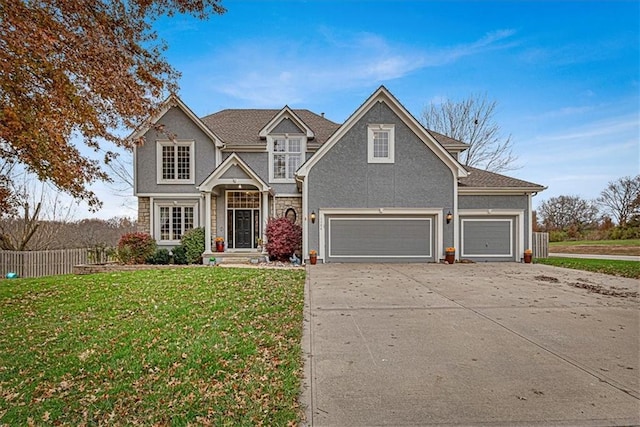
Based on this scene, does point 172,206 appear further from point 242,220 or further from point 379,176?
point 379,176

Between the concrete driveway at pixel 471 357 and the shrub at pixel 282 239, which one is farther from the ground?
the shrub at pixel 282 239

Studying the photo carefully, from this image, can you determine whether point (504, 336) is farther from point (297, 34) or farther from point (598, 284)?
point (297, 34)

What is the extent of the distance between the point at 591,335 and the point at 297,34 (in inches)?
500

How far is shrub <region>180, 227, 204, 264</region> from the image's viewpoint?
599 inches

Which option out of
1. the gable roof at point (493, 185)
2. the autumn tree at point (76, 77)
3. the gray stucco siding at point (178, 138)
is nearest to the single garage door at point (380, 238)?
the gable roof at point (493, 185)

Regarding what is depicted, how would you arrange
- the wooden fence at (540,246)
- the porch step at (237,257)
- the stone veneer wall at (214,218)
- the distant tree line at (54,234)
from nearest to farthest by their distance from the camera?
the porch step at (237,257) → the distant tree line at (54,234) → the stone veneer wall at (214,218) → the wooden fence at (540,246)

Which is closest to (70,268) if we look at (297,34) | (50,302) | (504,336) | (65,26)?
(50,302)

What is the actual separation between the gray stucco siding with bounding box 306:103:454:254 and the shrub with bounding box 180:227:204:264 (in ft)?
16.9

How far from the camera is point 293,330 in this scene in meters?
5.22

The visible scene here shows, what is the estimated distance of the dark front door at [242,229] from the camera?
16.3m

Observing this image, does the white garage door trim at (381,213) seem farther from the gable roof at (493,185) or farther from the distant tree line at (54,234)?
the distant tree line at (54,234)

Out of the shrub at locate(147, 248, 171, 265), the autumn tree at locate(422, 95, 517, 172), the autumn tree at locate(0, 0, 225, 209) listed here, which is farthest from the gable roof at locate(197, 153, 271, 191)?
the autumn tree at locate(422, 95, 517, 172)

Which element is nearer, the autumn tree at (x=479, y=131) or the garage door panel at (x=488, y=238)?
the garage door panel at (x=488, y=238)

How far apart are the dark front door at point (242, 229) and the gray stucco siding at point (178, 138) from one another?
8.33 feet
